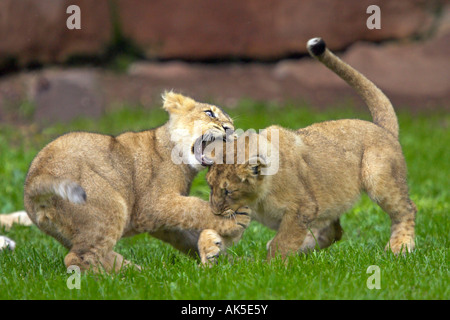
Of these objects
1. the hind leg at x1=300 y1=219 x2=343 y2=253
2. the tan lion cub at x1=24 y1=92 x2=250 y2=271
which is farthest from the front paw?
the hind leg at x1=300 y1=219 x2=343 y2=253

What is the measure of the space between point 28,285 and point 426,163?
19.8ft

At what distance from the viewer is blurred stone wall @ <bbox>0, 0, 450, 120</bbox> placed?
1084 cm

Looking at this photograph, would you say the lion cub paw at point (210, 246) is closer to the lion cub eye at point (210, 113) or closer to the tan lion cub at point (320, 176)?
the tan lion cub at point (320, 176)

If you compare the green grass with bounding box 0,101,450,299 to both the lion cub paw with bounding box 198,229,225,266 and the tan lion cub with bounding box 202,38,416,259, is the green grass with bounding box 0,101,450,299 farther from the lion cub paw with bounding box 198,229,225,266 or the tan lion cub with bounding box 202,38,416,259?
the tan lion cub with bounding box 202,38,416,259

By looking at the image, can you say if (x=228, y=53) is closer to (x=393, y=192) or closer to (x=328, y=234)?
(x=328, y=234)

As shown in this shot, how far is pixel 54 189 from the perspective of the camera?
4.30 metres

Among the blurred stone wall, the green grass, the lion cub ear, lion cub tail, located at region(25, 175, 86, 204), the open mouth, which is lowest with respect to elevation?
the green grass

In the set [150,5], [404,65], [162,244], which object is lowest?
[162,244]

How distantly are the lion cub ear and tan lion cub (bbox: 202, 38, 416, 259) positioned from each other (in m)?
0.68

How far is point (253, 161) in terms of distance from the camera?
15.4 ft

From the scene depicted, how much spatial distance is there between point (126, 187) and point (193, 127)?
71 cm

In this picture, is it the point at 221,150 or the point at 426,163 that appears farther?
the point at 426,163
